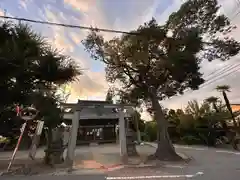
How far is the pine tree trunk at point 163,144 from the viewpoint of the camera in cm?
979

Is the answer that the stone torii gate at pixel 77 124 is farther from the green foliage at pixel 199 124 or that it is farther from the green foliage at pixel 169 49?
the green foliage at pixel 199 124

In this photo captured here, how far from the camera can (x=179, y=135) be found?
18656 mm

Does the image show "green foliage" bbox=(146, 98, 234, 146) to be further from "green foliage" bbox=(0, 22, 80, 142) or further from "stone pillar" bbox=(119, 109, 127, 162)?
"green foliage" bbox=(0, 22, 80, 142)

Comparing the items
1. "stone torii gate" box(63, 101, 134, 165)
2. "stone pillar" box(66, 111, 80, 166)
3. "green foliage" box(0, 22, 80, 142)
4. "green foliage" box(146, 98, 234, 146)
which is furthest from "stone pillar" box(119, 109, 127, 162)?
"green foliage" box(146, 98, 234, 146)

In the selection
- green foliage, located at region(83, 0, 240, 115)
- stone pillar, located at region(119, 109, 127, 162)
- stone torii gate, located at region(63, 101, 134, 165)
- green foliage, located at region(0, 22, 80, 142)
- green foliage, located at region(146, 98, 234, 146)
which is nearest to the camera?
green foliage, located at region(0, 22, 80, 142)

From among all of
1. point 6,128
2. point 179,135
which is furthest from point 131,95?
point 179,135

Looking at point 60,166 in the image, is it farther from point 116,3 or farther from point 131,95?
point 116,3

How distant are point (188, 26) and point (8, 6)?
7.19 meters

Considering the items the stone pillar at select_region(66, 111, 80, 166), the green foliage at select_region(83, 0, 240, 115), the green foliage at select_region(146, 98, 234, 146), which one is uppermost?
the green foliage at select_region(83, 0, 240, 115)

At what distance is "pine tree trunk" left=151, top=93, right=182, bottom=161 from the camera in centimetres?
979

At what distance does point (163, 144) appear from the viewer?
404 inches

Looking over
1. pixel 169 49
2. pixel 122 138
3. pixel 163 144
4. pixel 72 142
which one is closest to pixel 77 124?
pixel 72 142

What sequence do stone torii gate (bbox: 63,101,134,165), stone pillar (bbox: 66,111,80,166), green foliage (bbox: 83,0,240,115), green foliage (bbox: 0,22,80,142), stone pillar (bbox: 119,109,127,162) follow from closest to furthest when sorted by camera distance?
green foliage (bbox: 0,22,80,142), stone pillar (bbox: 66,111,80,166), stone torii gate (bbox: 63,101,134,165), stone pillar (bbox: 119,109,127,162), green foliage (bbox: 83,0,240,115)

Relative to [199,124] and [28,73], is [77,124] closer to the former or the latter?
[28,73]
